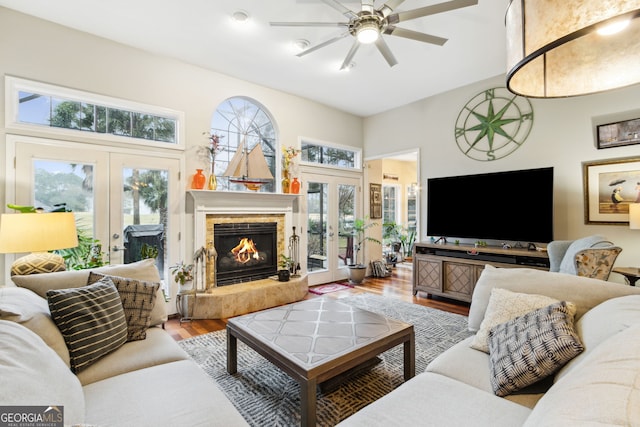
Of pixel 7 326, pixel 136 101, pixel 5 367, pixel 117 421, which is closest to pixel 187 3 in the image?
pixel 136 101

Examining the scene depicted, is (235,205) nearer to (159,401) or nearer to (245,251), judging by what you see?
(245,251)

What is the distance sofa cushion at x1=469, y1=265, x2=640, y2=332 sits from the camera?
1.57 metres

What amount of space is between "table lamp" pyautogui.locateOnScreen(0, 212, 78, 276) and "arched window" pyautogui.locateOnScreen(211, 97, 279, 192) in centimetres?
204

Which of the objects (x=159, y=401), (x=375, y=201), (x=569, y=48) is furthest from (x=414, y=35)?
(x=375, y=201)

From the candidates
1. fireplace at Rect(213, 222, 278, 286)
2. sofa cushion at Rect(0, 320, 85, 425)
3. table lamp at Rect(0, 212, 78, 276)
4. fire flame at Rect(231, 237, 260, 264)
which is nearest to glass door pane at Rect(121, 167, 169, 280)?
fireplace at Rect(213, 222, 278, 286)

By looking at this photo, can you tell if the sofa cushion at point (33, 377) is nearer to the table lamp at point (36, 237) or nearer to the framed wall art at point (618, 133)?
the table lamp at point (36, 237)

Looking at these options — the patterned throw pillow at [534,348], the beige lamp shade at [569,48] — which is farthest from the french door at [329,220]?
the beige lamp shade at [569,48]

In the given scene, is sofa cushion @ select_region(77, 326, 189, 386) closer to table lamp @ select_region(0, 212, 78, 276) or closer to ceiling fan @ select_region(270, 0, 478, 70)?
table lamp @ select_region(0, 212, 78, 276)

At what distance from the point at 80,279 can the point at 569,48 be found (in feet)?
9.09

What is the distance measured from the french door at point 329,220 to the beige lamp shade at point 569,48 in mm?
4101

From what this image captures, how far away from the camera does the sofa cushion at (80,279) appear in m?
1.74

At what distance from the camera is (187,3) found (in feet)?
8.70

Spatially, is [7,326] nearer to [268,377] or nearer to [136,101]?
[268,377]

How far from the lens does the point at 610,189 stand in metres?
3.24
